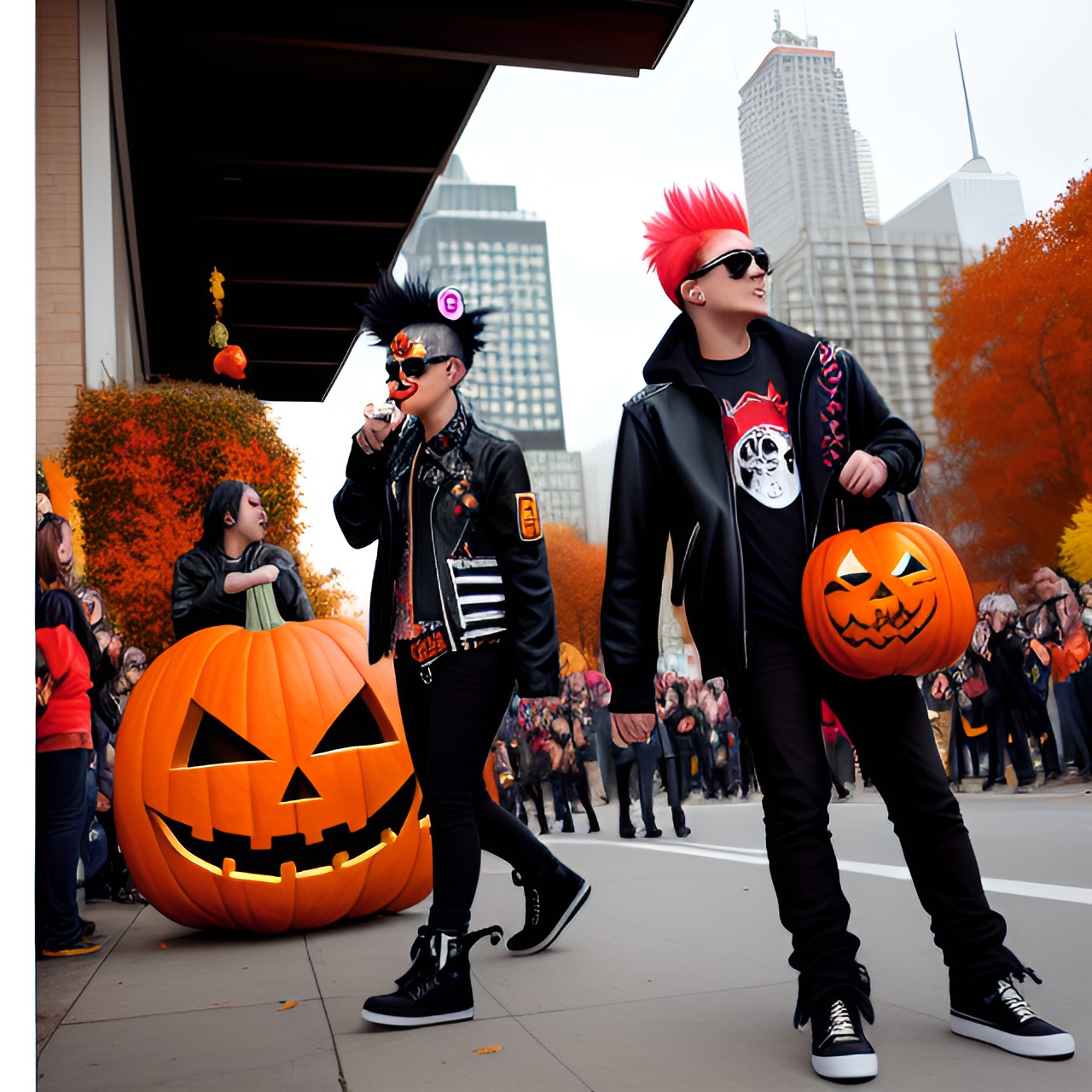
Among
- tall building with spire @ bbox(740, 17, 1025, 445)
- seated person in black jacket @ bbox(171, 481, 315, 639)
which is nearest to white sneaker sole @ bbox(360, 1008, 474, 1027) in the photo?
seated person in black jacket @ bbox(171, 481, 315, 639)

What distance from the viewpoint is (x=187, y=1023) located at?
3.37 metres

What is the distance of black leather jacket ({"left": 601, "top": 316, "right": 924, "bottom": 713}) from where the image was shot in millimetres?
2955

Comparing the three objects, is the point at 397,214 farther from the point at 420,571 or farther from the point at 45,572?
the point at 420,571

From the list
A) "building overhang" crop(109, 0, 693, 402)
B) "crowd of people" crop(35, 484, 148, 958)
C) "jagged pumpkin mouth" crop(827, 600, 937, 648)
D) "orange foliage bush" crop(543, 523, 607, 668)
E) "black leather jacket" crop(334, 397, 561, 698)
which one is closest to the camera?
"jagged pumpkin mouth" crop(827, 600, 937, 648)

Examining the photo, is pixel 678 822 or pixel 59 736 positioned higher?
pixel 59 736

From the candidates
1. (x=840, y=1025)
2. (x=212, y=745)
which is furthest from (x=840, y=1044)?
(x=212, y=745)

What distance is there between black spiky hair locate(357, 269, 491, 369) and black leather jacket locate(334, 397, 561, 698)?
0.32 meters

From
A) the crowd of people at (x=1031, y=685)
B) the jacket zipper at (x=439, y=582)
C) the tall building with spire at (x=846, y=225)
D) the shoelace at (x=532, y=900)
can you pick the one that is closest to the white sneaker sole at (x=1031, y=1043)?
the jacket zipper at (x=439, y=582)

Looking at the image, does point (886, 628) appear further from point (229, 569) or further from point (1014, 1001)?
point (229, 569)

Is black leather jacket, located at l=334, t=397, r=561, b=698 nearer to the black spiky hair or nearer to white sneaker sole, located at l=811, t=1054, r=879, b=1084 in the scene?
the black spiky hair

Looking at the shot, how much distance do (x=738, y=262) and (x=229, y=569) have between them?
3.21 meters

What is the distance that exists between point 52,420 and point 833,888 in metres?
9.02

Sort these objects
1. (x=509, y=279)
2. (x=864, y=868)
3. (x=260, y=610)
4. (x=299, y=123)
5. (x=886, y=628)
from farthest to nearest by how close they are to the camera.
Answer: (x=509, y=279) < (x=299, y=123) < (x=864, y=868) < (x=260, y=610) < (x=886, y=628)

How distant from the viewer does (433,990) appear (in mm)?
3143
